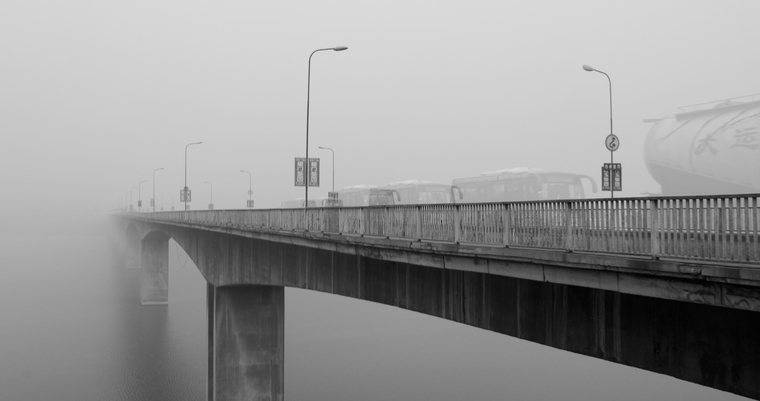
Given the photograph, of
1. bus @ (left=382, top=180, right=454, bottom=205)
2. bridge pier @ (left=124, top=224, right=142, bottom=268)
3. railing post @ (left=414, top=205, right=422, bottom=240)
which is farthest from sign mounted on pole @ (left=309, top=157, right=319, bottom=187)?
bridge pier @ (left=124, top=224, right=142, bottom=268)

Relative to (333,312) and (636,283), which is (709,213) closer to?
(636,283)

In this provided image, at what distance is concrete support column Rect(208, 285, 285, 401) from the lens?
32.3m

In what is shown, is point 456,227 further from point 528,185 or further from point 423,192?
point 423,192

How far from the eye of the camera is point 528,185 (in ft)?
131

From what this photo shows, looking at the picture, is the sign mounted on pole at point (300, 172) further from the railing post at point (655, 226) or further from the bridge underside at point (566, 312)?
the railing post at point (655, 226)

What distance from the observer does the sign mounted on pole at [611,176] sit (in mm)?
31703

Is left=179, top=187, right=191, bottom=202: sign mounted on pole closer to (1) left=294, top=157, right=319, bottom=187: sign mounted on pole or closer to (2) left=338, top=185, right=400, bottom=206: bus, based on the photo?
(2) left=338, top=185, right=400, bottom=206: bus

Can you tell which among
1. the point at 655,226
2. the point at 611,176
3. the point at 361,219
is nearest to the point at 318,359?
the point at 611,176

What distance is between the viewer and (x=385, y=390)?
1481 inches

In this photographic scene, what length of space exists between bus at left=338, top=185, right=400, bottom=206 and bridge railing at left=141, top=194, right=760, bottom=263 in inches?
1057

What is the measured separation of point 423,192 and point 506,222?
119 ft

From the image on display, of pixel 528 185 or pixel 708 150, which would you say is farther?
pixel 708 150

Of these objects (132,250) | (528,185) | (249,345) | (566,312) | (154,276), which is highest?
(528,185)

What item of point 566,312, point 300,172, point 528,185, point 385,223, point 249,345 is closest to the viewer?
point 566,312
